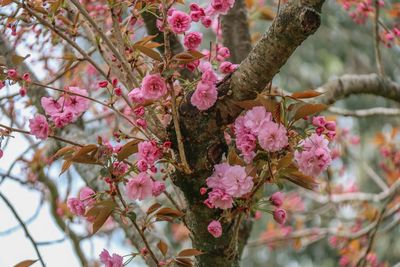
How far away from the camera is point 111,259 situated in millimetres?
1311

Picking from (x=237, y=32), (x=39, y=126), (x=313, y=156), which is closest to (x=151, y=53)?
(x=39, y=126)

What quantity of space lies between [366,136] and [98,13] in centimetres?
443

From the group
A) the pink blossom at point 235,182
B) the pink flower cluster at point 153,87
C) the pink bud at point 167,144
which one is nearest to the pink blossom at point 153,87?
the pink flower cluster at point 153,87

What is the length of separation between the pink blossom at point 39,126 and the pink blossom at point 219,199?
A: 0.38m

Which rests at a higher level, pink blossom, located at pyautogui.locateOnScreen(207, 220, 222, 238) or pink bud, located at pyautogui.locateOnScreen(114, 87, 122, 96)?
pink bud, located at pyautogui.locateOnScreen(114, 87, 122, 96)

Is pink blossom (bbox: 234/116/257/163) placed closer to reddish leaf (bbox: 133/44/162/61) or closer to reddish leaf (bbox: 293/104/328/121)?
reddish leaf (bbox: 293/104/328/121)

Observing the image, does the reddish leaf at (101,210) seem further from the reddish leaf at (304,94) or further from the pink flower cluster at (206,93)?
the reddish leaf at (304,94)

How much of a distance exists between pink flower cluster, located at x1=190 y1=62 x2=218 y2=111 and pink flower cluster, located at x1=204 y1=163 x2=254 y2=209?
14 cm

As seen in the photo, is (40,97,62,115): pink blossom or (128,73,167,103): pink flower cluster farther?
(40,97,62,115): pink blossom

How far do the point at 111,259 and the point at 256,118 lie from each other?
44cm

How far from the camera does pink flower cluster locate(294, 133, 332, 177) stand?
125cm

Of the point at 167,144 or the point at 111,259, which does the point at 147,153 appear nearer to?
the point at 167,144

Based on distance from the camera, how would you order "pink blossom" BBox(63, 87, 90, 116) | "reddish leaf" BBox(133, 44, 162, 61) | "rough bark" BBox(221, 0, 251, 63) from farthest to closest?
"rough bark" BBox(221, 0, 251, 63) < "pink blossom" BBox(63, 87, 90, 116) < "reddish leaf" BBox(133, 44, 162, 61)

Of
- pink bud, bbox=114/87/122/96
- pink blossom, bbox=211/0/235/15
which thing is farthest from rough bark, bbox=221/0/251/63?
pink bud, bbox=114/87/122/96
